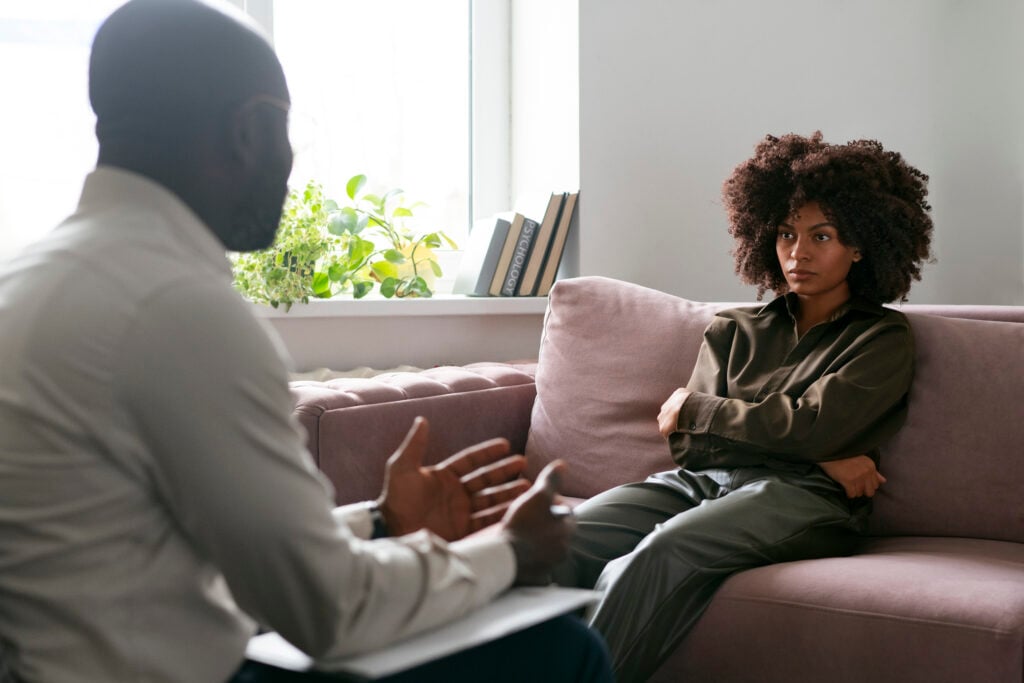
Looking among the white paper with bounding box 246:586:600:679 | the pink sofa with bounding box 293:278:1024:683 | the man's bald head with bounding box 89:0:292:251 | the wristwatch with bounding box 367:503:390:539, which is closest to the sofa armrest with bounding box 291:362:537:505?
the pink sofa with bounding box 293:278:1024:683

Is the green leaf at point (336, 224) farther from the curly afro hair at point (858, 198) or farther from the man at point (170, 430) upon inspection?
the man at point (170, 430)

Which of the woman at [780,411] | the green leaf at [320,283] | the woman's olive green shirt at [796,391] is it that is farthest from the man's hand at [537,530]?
the green leaf at [320,283]

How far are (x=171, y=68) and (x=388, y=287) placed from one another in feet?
6.94

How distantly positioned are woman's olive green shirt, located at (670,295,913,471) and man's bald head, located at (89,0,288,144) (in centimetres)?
129

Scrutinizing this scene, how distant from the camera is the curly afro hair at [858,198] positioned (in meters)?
2.18

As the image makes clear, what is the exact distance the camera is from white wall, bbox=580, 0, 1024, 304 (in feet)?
10.3

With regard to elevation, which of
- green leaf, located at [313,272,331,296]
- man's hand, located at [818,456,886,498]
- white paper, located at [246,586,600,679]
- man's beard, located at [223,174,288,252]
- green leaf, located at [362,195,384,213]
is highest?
man's beard, located at [223,174,288,252]

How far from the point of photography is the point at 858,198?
85.6 inches

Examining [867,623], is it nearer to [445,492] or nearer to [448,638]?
[445,492]

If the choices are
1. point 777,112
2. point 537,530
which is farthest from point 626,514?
point 777,112

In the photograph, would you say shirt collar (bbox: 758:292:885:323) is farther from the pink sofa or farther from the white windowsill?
the white windowsill

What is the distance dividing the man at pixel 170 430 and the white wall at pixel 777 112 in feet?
7.31

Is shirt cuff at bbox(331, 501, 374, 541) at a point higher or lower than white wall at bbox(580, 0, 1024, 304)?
lower

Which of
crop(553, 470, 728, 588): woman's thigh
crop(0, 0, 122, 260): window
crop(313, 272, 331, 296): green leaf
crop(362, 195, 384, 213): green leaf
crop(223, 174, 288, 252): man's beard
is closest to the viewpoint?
crop(223, 174, 288, 252): man's beard
